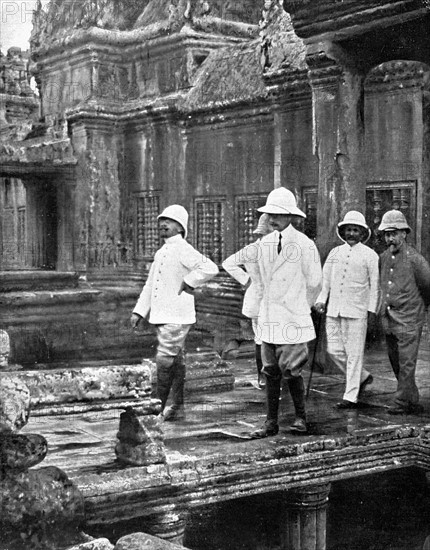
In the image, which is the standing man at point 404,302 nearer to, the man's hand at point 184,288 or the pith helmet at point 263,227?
the pith helmet at point 263,227

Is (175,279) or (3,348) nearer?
(3,348)

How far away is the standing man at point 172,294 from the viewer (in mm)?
7516

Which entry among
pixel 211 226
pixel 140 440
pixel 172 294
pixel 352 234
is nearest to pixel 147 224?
pixel 211 226

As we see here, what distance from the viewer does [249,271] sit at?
8000 mm

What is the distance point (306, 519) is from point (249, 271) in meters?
2.37

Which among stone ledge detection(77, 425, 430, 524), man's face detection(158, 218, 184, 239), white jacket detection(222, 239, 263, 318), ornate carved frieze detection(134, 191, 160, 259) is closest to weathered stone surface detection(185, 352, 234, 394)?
white jacket detection(222, 239, 263, 318)

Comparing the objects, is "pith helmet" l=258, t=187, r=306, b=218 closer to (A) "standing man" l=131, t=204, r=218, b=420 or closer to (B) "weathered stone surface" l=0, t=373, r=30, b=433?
(A) "standing man" l=131, t=204, r=218, b=420

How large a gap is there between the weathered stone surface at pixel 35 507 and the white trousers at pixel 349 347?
11.2 ft

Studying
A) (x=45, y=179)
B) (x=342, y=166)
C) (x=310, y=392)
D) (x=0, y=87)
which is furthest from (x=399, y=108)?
(x=0, y=87)

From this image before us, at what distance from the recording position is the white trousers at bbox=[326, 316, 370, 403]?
7797mm

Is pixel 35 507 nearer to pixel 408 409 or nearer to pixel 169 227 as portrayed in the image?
pixel 169 227

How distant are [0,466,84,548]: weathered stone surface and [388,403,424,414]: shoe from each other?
11.0 ft

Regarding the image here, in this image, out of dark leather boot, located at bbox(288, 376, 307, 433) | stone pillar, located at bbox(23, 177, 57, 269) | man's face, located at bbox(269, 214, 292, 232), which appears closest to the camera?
dark leather boot, located at bbox(288, 376, 307, 433)

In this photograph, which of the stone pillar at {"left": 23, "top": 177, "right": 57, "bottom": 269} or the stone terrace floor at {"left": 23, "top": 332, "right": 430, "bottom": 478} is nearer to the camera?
the stone terrace floor at {"left": 23, "top": 332, "right": 430, "bottom": 478}
